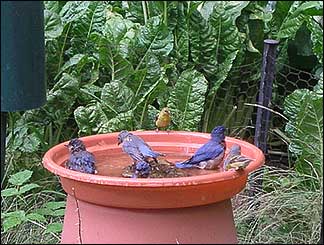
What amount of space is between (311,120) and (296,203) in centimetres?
33

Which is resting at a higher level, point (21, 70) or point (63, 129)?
point (21, 70)

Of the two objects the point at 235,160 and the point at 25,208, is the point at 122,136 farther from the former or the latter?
the point at 25,208

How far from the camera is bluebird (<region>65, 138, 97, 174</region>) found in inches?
64.4

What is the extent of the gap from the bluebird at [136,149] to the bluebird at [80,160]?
0.09 metres

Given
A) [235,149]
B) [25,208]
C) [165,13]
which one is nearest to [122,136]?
[235,149]

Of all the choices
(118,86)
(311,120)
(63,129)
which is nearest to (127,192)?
(311,120)

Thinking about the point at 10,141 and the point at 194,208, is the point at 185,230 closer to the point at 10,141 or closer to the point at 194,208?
the point at 194,208

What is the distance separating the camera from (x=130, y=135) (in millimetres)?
1773

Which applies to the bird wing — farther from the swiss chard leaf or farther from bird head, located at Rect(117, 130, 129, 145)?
the swiss chard leaf

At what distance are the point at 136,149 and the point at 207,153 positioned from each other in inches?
6.6

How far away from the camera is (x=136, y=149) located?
5.66 ft

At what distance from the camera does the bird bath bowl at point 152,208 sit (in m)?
1.43

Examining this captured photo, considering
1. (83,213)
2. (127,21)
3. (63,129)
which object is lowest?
(63,129)

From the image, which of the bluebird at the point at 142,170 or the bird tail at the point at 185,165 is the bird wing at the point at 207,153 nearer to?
the bird tail at the point at 185,165
